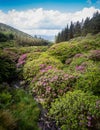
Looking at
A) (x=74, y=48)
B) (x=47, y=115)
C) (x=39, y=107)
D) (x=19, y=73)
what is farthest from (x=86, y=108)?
(x=74, y=48)

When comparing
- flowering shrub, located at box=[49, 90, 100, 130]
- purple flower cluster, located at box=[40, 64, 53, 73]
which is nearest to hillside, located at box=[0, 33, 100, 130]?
flowering shrub, located at box=[49, 90, 100, 130]

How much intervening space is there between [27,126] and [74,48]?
17078 millimetres

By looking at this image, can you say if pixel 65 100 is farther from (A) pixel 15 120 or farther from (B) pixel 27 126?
(A) pixel 15 120

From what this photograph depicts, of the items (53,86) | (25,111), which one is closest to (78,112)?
(25,111)

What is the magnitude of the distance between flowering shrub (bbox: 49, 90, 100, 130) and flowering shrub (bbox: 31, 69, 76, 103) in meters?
1.47

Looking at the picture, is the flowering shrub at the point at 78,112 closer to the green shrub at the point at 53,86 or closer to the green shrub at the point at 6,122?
the green shrub at the point at 53,86

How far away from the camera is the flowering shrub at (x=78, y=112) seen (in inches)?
323

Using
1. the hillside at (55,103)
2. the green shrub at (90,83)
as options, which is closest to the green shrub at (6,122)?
the hillside at (55,103)

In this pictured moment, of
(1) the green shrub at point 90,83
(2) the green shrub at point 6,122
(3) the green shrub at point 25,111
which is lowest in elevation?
(3) the green shrub at point 25,111

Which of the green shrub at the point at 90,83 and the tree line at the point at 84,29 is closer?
the green shrub at the point at 90,83

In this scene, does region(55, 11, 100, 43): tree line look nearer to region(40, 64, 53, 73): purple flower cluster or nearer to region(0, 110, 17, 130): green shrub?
region(40, 64, 53, 73): purple flower cluster

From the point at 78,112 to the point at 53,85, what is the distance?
3.66 m

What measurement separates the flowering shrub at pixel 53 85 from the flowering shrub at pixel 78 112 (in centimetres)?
147

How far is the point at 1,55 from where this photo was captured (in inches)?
659
